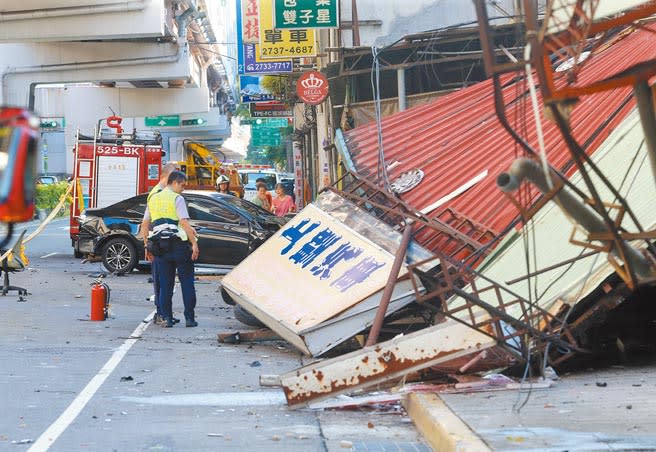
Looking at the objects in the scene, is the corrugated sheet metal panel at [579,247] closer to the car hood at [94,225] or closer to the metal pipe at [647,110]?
the metal pipe at [647,110]

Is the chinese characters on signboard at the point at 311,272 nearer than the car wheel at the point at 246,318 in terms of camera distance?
Yes

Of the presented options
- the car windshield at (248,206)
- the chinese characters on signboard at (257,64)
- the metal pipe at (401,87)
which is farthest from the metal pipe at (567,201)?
the chinese characters on signboard at (257,64)

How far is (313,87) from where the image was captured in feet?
85.8

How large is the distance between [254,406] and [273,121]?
193 feet

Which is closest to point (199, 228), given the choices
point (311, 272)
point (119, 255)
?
point (119, 255)

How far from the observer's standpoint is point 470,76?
75.3 ft

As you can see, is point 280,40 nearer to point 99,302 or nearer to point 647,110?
point 99,302

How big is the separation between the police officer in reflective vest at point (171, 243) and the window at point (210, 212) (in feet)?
23.1

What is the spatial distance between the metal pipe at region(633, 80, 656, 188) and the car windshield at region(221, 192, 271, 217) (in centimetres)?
1646

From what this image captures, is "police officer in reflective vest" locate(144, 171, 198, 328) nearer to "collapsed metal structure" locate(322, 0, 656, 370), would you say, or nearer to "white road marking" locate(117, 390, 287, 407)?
"white road marking" locate(117, 390, 287, 407)

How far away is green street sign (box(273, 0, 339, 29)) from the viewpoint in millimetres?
24047

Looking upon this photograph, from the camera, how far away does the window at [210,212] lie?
21.8m

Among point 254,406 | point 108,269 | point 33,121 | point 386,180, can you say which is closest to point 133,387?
point 254,406

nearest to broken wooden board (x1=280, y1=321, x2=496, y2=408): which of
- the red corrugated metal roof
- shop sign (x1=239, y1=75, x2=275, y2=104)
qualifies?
the red corrugated metal roof
